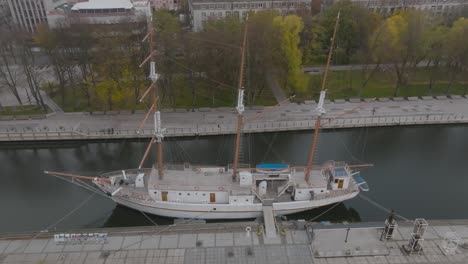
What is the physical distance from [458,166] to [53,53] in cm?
5254

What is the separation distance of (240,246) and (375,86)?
3958 cm

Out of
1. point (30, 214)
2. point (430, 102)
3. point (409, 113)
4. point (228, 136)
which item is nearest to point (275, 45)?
point (228, 136)

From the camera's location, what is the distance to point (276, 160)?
129ft

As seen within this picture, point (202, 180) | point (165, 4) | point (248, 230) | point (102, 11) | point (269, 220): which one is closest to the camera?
point (248, 230)

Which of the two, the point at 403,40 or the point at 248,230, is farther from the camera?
the point at 403,40

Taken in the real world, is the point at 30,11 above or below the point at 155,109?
above

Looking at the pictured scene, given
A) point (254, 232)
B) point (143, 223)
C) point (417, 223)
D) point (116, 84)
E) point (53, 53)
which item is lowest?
point (143, 223)

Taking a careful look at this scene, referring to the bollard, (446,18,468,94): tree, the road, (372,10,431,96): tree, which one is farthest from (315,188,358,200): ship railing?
the road

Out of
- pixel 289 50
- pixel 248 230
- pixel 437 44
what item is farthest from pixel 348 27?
pixel 248 230

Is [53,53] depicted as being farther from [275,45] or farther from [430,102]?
[430,102]

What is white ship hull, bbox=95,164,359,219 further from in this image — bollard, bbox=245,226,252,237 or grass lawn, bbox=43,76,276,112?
grass lawn, bbox=43,76,276,112

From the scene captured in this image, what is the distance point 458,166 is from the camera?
38.2 metres

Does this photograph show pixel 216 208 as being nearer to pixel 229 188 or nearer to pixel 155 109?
pixel 229 188

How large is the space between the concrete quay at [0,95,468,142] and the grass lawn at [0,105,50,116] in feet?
5.26
